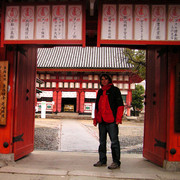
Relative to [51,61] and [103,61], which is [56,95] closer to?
[51,61]

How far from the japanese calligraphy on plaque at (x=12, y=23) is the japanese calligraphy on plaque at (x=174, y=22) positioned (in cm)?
277

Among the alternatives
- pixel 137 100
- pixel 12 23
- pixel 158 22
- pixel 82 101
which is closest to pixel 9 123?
pixel 12 23

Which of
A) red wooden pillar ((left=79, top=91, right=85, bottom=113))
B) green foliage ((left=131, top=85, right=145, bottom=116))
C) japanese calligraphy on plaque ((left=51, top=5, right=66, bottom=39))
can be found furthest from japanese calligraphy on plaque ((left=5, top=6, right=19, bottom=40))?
green foliage ((left=131, top=85, right=145, bottom=116))

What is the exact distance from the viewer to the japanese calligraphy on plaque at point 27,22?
154 inches

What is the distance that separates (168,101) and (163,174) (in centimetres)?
134

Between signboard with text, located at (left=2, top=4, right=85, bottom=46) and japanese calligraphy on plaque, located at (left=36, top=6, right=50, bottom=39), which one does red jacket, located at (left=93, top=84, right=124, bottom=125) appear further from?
japanese calligraphy on plaque, located at (left=36, top=6, right=50, bottom=39)

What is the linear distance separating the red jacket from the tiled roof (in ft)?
49.9

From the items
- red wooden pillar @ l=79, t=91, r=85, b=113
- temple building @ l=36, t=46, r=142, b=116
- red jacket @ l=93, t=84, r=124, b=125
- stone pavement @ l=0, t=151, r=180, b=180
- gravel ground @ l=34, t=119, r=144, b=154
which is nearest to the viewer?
stone pavement @ l=0, t=151, r=180, b=180

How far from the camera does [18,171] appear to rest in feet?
12.2

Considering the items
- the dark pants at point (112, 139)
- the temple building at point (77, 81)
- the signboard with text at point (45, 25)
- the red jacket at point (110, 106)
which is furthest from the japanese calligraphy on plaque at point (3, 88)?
the temple building at point (77, 81)

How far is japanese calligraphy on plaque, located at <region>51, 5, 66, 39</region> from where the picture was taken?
3863 millimetres

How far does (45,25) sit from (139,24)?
1.71 m

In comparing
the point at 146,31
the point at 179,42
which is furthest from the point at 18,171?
the point at 179,42

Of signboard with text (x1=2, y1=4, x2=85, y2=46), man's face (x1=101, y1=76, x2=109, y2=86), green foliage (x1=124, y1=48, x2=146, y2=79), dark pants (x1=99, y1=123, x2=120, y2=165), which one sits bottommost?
dark pants (x1=99, y1=123, x2=120, y2=165)
